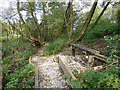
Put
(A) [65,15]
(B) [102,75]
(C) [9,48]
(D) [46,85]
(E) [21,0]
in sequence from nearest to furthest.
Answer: (B) [102,75] < (D) [46,85] < (C) [9,48] < (E) [21,0] < (A) [65,15]

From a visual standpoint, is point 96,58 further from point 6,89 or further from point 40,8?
point 40,8

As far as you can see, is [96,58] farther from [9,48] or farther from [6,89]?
[9,48]

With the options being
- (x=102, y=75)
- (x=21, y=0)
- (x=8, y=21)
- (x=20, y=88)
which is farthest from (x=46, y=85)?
(x=21, y=0)

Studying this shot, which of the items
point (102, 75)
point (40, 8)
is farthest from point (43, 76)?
point (40, 8)

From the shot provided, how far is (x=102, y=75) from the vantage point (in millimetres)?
1870

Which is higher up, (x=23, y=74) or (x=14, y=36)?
(x=14, y=36)

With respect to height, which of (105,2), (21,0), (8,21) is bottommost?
(8,21)

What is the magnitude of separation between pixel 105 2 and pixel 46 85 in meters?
7.89

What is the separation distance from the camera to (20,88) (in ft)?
8.44

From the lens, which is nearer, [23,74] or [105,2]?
[23,74]

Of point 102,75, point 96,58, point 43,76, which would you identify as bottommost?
point 43,76

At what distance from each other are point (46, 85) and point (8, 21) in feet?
23.6

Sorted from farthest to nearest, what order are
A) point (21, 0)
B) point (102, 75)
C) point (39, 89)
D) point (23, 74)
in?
point (21, 0), point (23, 74), point (39, 89), point (102, 75)

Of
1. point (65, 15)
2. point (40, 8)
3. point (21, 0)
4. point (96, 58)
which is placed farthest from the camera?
point (40, 8)
